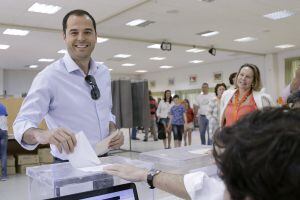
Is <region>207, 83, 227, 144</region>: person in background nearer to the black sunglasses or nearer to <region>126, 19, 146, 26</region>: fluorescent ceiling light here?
<region>126, 19, 146, 26</region>: fluorescent ceiling light

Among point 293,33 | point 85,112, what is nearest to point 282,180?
point 85,112

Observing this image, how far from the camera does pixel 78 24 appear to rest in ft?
4.68

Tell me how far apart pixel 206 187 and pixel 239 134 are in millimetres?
475

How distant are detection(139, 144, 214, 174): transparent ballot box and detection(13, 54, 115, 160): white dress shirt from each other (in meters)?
0.28

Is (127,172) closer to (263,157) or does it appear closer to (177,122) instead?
(263,157)

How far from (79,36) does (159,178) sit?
771mm

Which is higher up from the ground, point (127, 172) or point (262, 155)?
point (262, 155)

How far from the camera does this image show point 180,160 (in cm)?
121

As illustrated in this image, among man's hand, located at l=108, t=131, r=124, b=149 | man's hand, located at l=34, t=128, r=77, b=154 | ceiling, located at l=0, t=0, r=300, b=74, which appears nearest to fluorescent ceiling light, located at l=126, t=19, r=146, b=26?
ceiling, located at l=0, t=0, r=300, b=74

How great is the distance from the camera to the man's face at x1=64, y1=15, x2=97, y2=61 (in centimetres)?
143

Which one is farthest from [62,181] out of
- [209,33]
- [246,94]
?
[209,33]

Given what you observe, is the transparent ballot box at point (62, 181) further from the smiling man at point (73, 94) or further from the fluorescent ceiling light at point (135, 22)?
the fluorescent ceiling light at point (135, 22)

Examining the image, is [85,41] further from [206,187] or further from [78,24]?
[206,187]

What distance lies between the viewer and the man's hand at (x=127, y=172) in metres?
0.98
